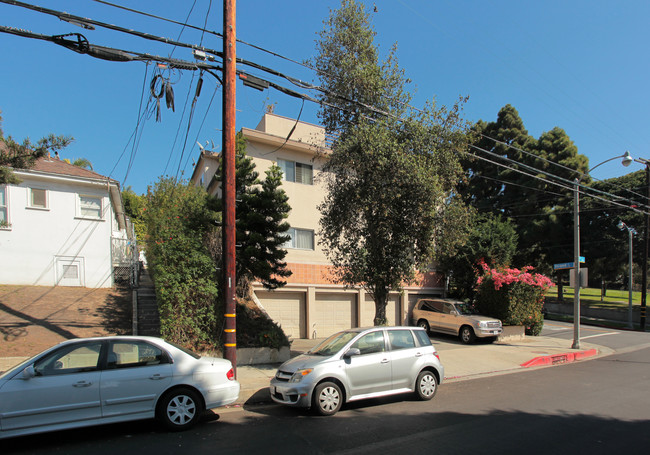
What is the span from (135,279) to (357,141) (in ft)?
37.7

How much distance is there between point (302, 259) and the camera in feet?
57.8

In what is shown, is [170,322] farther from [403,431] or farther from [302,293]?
[302,293]

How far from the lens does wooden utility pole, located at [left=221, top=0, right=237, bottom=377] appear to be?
8.37 m

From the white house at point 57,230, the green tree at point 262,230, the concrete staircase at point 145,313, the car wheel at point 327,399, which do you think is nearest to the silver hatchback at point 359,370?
Result: the car wheel at point 327,399

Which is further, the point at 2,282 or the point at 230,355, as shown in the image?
the point at 2,282

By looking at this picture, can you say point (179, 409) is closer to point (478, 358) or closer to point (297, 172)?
point (478, 358)

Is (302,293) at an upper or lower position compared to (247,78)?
lower

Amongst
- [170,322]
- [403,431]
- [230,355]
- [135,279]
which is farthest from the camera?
[135,279]

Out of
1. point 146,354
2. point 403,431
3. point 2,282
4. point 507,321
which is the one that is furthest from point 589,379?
point 2,282

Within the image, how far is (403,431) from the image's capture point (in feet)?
19.5

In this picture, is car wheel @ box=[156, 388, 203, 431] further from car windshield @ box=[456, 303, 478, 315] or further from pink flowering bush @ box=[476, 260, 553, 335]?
pink flowering bush @ box=[476, 260, 553, 335]

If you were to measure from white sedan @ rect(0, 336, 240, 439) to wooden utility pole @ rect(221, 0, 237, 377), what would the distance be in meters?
1.69

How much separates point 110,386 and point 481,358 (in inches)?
438

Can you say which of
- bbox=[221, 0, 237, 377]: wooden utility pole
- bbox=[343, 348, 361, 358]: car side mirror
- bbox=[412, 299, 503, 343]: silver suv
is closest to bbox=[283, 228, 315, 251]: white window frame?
bbox=[412, 299, 503, 343]: silver suv
